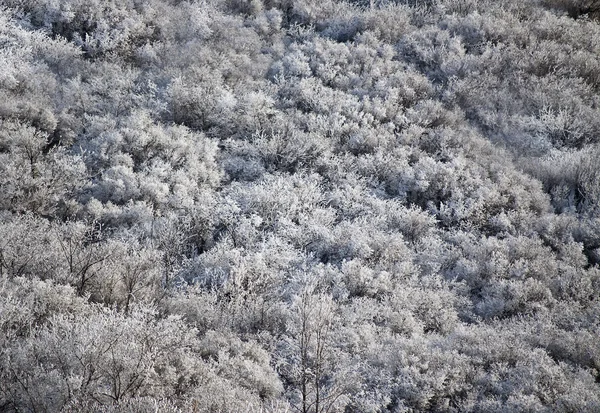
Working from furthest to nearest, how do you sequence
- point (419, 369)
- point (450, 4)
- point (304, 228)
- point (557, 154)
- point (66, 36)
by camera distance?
1. point (450, 4)
2. point (66, 36)
3. point (557, 154)
4. point (304, 228)
5. point (419, 369)

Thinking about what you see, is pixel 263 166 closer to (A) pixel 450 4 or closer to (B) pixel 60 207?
(B) pixel 60 207

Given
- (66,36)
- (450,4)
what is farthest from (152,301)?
(450,4)

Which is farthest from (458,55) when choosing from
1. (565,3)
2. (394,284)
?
(394,284)

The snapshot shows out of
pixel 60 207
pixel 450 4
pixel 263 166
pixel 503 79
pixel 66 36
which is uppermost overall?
pixel 450 4

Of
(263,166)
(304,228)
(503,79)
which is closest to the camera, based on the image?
(304,228)

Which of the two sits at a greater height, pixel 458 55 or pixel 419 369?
pixel 458 55

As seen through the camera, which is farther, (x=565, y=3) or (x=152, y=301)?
(x=565, y=3)
